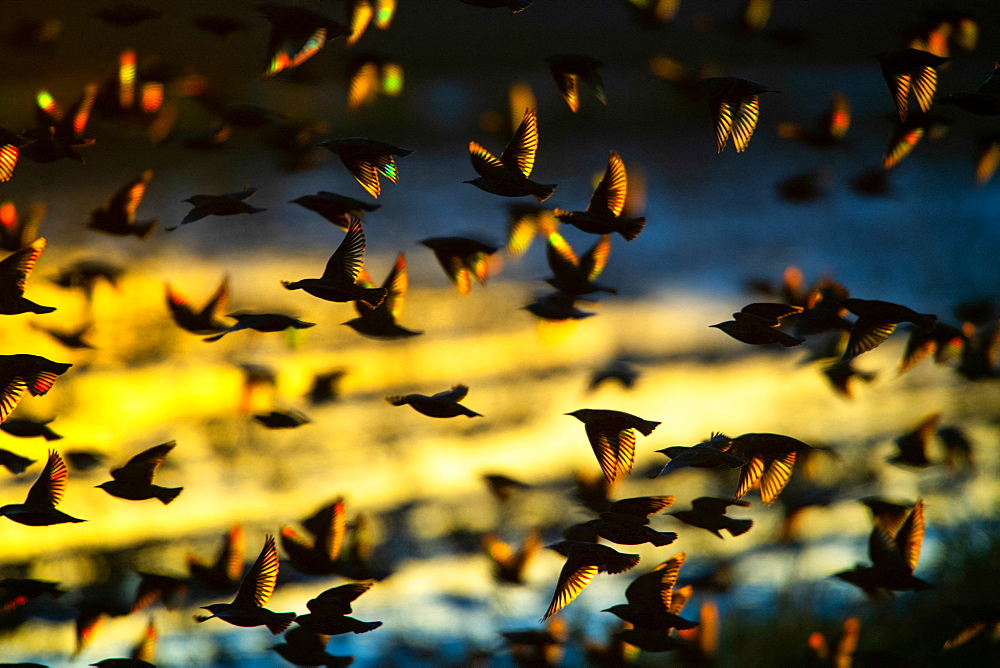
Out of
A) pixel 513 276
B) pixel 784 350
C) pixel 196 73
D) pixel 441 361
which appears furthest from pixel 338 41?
pixel 784 350

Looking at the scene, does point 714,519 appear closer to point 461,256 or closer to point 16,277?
point 461,256

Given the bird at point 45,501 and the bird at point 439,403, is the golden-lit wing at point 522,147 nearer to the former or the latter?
the bird at point 439,403

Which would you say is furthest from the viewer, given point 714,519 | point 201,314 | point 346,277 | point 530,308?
point 201,314

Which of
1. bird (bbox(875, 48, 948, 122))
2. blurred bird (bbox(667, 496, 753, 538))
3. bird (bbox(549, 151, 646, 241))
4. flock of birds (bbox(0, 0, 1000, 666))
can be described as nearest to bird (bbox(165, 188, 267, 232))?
flock of birds (bbox(0, 0, 1000, 666))

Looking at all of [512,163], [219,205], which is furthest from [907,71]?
[219,205]

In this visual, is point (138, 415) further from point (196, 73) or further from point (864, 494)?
point (864, 494)

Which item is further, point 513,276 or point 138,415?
point 513,276

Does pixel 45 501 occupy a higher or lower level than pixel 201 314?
lower

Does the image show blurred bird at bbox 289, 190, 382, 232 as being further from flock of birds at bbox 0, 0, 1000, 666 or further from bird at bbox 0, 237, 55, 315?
bird at bbox 0, 237, 55, 315
